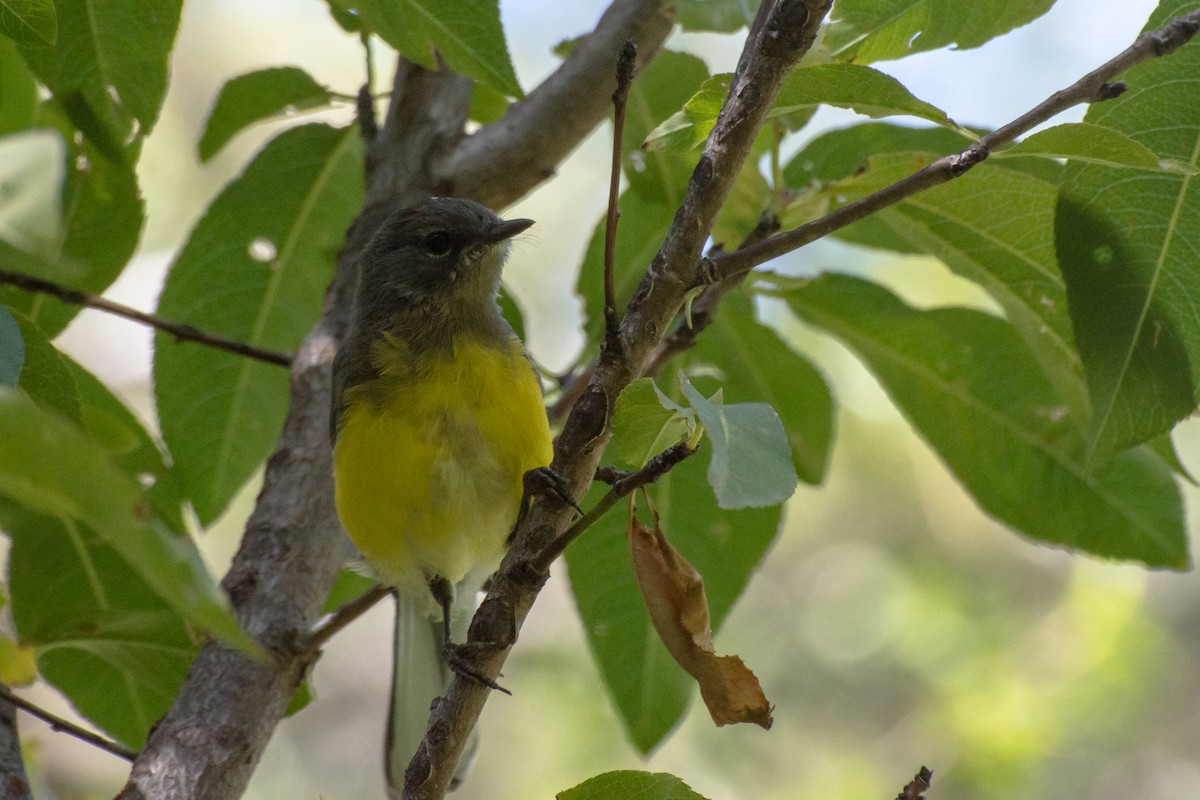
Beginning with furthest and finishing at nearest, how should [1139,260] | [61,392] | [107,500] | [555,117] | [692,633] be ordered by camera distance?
[555,117] < [1139,260] < [61,392] < [692,633] < [107,500]

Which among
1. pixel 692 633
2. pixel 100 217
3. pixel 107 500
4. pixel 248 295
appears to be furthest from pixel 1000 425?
pixel 107 500

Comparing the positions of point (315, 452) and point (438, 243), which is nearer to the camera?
Answer: point (315, 452)

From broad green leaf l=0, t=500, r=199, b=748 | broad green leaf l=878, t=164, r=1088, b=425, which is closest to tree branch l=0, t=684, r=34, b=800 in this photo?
broad green leaf l=0, t=500, r=199, b=748

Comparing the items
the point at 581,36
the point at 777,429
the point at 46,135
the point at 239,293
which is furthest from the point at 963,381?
the point at 46,135

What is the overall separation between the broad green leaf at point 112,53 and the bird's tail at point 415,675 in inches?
81.6

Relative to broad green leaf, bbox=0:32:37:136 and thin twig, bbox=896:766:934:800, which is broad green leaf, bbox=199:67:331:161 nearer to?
broad green leaf, bbox=0:32:37:136

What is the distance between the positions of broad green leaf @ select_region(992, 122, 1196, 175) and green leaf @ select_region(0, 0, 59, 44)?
5.62 ft

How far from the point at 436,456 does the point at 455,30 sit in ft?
4.37

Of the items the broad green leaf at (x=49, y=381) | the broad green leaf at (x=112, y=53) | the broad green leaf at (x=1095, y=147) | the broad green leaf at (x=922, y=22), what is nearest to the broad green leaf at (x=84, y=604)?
the broad green leaf at (x=49, y=381)

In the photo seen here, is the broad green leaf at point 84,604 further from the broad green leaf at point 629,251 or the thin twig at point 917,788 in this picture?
the thin twig at point 917,788

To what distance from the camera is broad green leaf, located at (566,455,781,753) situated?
11.7 ft

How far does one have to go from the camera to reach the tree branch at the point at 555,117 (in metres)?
3.59

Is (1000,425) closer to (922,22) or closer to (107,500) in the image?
(922,22)

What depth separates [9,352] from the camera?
1.82 metres
